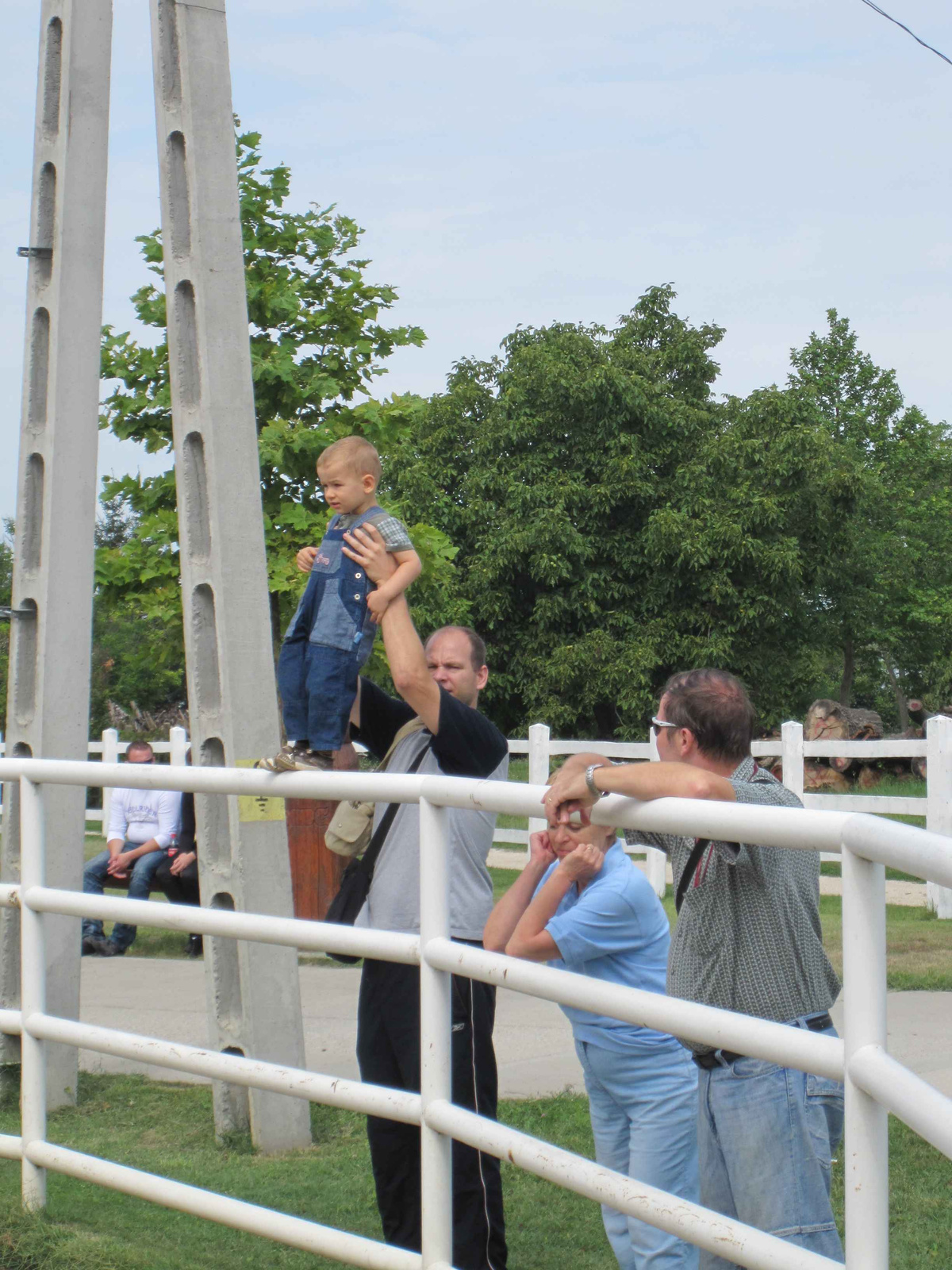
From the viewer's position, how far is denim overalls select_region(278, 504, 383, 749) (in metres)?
3.62

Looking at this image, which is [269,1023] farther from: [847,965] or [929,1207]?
[847,965]

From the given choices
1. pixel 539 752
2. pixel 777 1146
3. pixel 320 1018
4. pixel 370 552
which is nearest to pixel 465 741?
pixel 370 552

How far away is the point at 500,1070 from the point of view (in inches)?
249

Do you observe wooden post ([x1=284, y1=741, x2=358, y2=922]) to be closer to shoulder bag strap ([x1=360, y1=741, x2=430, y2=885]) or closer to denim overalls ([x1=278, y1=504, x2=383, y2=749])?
shoulder bag strap ([x1=360, y1=741, x2=430, y2=885])

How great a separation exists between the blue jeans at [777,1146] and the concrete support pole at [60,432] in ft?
13.4

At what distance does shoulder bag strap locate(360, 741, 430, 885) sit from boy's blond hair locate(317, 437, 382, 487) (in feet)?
2.40

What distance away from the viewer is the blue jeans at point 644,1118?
3.39 meters

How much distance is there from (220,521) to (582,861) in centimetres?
296

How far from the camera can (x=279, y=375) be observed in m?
14.4

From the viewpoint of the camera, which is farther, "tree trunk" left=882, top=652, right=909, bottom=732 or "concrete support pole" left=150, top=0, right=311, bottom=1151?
"tree trunk" left=882, top=652, right=909, bottom=732

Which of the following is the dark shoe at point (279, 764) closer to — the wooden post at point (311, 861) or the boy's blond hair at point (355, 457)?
the boy's blond hair at point (355, 457)

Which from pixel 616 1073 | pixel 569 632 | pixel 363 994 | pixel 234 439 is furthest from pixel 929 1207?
pixel 569 632

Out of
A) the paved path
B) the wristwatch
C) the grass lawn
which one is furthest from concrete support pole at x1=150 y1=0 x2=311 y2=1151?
the wristwatch

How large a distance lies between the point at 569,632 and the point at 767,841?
104 feet
